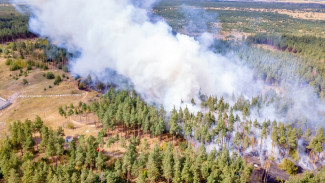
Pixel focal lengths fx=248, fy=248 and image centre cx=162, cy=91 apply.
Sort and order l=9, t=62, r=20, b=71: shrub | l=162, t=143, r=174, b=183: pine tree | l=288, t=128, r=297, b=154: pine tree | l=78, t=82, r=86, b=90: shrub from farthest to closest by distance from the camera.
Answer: l=9, t=62, r=20, b=71: shrub
l=78, t=82, r=86, b=90: shrub
l=288, t=128, r=297, b=154: pine tree
l=162, t=143, r=174, b=183: pine tree

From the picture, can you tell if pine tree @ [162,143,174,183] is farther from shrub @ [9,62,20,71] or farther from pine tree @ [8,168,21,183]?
shrub @ [9,62,20,71]

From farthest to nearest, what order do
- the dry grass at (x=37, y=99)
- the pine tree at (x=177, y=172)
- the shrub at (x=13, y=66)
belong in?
the shrub at (x=13, y=66) < the dry grass at (x=37, y=99) < the pine tree at (x=177, y=172)

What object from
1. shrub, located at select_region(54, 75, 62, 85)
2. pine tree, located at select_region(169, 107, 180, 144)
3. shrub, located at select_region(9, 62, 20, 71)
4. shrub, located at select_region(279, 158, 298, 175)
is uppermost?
shrub, located at select_region(9, 62, 20, 71)

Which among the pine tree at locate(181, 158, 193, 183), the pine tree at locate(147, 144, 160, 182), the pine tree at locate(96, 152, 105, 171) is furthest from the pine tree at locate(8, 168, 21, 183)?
the pine tree at locate(181, 158, 193, 183)

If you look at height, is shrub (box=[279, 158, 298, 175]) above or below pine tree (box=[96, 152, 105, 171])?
below

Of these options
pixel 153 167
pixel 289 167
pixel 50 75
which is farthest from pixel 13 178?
pixel 50 75

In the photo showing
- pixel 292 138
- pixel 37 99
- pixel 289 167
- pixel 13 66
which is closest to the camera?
pixel 289 167

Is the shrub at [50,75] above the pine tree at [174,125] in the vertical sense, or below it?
above

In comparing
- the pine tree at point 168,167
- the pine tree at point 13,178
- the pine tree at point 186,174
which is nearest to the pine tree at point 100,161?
the pine tree at point 168,167

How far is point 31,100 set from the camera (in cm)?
6231

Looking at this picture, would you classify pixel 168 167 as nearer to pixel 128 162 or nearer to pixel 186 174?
pixel 186 174

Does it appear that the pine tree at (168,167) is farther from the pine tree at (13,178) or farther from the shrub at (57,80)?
the shrub at (57,80)

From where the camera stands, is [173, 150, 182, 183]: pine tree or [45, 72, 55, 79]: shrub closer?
[173, 150, 182, 183]: pine tree

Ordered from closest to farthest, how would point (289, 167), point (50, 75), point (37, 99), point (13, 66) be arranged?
point (289, 167), point (37, 99), point (50, 75), point (13, 66)
